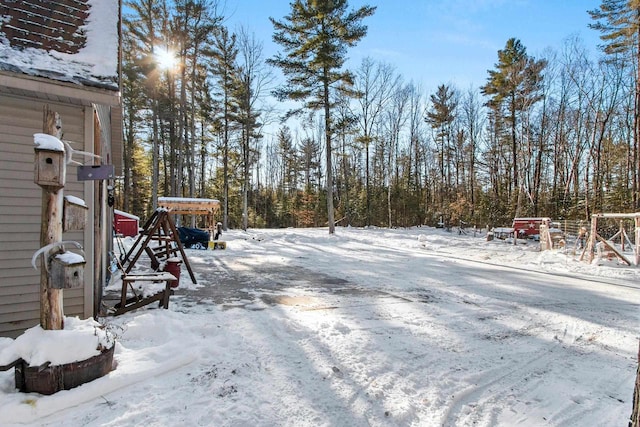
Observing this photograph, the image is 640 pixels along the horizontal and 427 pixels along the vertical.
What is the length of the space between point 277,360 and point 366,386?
93 centimetres

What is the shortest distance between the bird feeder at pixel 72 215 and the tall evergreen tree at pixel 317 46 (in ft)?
48.7

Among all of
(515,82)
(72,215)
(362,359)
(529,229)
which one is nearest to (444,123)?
(515,82)

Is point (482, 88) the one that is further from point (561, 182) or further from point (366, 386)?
point (366, 386)

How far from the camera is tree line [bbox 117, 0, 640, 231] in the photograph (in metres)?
17.4

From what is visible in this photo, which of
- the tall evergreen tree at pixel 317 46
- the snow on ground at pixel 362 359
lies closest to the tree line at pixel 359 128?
the tall evergreen tree at pixel 317 46

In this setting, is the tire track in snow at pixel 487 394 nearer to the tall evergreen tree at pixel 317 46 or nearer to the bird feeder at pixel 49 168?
the bird feeder at pixel 49 168

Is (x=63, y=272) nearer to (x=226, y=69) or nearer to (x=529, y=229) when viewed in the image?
(x=226, y=69)

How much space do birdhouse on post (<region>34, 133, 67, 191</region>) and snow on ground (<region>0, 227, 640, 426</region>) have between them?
155 centimetres

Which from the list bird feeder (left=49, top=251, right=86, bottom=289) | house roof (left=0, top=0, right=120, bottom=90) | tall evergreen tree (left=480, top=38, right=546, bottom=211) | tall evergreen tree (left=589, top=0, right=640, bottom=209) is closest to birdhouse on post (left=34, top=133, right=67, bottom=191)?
bird feeder (left=49, top=251, right=86, bottom=289)

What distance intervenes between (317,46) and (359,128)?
639 centimetres

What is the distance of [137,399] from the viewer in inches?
102

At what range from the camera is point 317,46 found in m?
17.0

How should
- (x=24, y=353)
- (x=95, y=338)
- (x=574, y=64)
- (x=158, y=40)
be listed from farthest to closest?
(x=574, y=64) < (x=158, y=40) < (x=95, y=338) < (x=24, y=353)

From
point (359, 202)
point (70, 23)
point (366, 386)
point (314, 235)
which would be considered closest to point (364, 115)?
point (359, 202)
